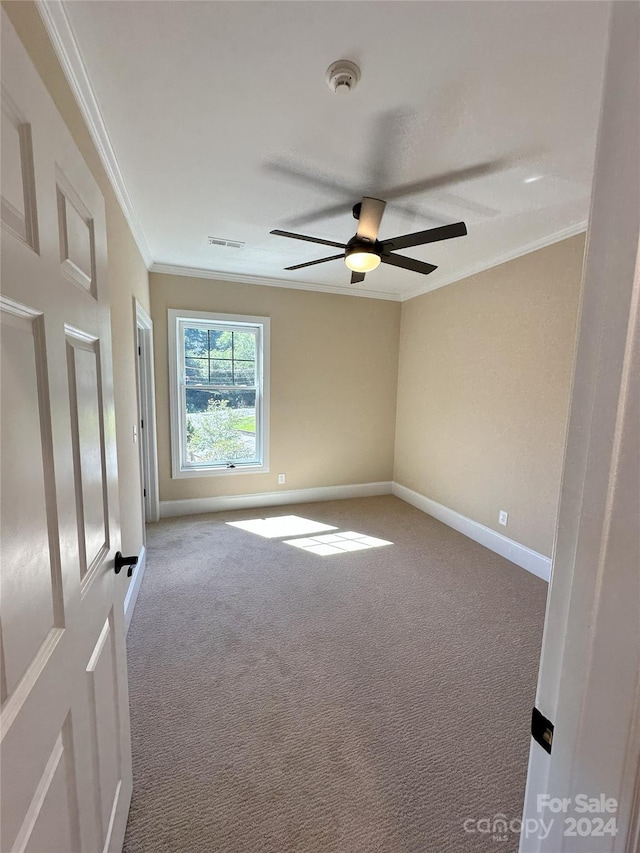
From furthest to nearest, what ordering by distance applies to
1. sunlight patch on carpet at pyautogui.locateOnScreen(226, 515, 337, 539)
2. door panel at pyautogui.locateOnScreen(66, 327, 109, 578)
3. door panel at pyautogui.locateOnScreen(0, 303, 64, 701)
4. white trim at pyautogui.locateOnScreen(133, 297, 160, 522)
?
1. sunlight patch on carpet at pyautogui.locateOnScreen(226, 515, 337, 539)
2. white trim at pyautogui.locateOnScreen(133, 297, 160, 522)
3. door panel at pyautogui.locateOnScreen(66, 327, 109, 578)
4. door panel at pyautogui.locateOnScreen(0, 303, 64, 701)

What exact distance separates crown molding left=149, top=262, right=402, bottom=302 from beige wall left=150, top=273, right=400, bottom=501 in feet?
0.18

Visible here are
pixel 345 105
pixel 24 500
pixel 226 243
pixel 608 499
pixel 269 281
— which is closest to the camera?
pixel 608 499

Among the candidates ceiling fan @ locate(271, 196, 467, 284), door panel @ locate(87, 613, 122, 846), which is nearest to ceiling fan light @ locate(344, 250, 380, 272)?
ceiling fan @ locate(271, 196, 467, 284)

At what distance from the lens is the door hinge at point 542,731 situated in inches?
23.9

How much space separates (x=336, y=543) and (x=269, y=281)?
2.83 metres

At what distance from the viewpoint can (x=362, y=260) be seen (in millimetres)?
2236

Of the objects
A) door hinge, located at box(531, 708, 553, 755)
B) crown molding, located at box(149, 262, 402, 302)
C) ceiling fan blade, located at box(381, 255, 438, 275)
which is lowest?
door hinge, located at box(531, 708, 553, 755)

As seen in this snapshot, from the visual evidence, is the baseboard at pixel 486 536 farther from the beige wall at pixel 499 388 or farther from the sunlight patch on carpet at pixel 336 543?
the sunlight patch on carpet at pixel 336 543

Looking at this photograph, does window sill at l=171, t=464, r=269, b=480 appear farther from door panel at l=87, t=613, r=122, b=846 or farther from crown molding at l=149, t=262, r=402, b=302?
door panel at l=87, t=613, r=122, b=846

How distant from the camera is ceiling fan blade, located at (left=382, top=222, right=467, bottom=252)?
1.98 m

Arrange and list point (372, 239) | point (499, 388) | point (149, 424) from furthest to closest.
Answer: point (149, 424)
point (499, 388)
point (372, 239)

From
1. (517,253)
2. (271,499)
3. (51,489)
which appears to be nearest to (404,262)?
(517,253)

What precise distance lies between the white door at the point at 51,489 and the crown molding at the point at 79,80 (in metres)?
0.66

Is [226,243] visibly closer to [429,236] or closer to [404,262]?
[404,262]
